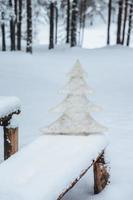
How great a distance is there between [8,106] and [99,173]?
6.11ft

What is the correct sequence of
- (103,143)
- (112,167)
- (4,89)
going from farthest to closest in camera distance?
(4,89), (112,167), (103,143)

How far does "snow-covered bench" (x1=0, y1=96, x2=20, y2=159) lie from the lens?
262 inches

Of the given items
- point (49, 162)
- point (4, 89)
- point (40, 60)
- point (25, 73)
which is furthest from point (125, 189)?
point (40, 60)

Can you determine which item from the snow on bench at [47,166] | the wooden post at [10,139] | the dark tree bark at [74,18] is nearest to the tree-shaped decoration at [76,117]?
the snow on bench at [47,166]

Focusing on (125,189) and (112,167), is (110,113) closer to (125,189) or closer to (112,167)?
(112,167)

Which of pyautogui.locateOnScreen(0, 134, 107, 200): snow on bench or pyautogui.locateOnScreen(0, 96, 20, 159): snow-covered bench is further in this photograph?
pyautogui.locateOnScreen(0, 96, 20, 159): snow-covered bench

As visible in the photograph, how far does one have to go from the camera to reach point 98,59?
26000mm

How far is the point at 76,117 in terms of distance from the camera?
6152 millimetres

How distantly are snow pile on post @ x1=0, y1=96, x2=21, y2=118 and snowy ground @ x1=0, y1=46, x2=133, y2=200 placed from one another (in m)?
1.58

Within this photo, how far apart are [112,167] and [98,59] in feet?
62.9

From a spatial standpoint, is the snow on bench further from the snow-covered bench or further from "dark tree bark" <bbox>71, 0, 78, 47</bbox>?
"dark tree bark" <bbox>71, 0, 78, 47</bbox>

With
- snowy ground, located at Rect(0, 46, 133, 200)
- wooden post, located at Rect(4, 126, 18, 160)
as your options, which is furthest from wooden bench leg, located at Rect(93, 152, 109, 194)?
wooden post, located at Rect(4, 126, 18, 160)

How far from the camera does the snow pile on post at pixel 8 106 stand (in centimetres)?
657

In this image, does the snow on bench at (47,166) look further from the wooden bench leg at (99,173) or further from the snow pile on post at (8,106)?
the snow pile on post at (8,106)
